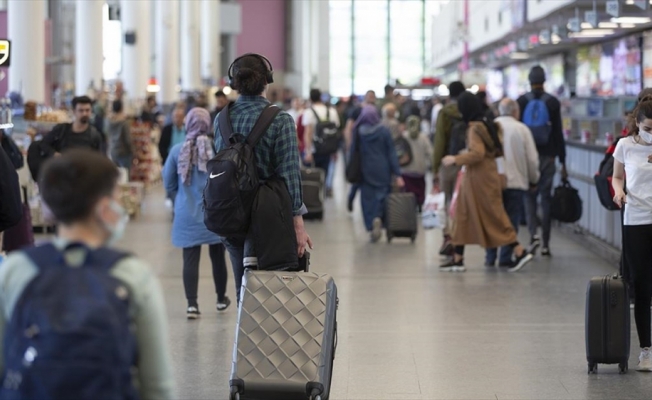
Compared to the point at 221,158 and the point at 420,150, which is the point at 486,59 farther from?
the point at 221,158

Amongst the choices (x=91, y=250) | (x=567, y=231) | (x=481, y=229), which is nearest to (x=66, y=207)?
(x=91, y=250)

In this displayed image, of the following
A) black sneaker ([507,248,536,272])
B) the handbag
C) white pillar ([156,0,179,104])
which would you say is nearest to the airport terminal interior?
black sneaker ([507,248,536,272])

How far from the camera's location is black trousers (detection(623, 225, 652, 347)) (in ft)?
22.2

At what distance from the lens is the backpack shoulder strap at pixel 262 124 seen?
Result: 18.6ft

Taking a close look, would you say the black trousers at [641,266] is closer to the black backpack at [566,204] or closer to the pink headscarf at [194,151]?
the pink headscarf at [194,151]

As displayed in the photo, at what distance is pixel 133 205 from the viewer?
665 inches

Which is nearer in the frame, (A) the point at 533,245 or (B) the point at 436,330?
(B) the point at 436,330

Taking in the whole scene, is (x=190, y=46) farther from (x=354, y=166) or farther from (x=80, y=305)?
(x=80, y=305)

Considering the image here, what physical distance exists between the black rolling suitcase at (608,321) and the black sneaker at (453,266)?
463cm

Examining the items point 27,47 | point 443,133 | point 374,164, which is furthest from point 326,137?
point 443,133

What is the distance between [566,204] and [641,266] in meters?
5.01

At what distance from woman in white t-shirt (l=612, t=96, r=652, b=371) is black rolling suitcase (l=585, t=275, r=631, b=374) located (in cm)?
11

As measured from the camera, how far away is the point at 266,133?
18.6 ft

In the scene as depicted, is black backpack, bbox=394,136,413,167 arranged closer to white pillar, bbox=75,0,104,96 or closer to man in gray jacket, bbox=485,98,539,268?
man in gray jacket, bbox=485,98,539,268
